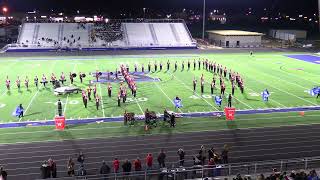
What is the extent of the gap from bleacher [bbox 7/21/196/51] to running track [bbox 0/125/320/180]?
42.7 metres

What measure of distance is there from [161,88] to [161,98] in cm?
339

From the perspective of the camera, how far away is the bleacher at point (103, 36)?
6062cm

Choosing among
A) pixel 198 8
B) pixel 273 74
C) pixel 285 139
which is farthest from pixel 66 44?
pixel 198 8

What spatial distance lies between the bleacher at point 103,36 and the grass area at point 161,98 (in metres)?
15.3

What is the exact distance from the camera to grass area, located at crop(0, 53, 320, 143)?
20.3 m

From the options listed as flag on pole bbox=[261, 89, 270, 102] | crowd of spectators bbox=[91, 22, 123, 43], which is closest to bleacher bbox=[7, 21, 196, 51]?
crowd of spectators bbox=[91, 22, 123, 43]

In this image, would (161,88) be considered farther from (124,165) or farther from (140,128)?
(124,165)

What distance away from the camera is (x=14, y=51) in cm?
5597

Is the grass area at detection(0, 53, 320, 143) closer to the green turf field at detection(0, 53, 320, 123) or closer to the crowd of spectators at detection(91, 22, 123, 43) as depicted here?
the green turf field at detection(0, 53, 320, 123)

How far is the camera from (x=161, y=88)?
30.3 meters

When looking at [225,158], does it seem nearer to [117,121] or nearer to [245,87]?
[117,121]

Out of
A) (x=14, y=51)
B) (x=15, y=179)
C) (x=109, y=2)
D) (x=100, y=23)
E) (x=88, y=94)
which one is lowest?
(x=15, y=179)

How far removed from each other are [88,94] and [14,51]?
34203 mm

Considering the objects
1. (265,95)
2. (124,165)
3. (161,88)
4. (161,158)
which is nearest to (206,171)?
(161,158)
